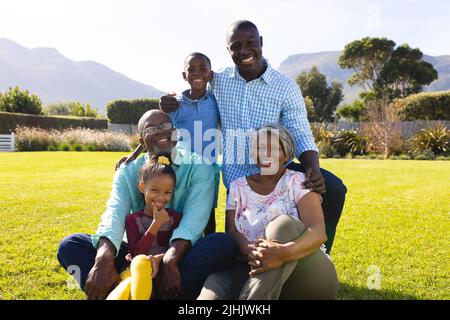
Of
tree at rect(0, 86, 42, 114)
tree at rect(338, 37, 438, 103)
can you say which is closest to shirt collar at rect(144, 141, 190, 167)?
tree at rect(0, 86, 42, 114)

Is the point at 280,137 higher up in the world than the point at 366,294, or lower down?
higher up

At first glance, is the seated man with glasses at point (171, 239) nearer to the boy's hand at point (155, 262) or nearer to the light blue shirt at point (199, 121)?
the boy's hand at point (155, 262)

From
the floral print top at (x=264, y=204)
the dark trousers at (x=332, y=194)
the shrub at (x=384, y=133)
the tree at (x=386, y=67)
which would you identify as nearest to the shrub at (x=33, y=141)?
the shrub at (x=384, y=133)

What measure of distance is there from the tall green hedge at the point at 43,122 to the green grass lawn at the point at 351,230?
14.2 meters

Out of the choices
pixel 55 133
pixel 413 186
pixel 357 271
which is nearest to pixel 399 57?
pixel 55 133

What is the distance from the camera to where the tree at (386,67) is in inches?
1574

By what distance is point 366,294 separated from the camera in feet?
11.2

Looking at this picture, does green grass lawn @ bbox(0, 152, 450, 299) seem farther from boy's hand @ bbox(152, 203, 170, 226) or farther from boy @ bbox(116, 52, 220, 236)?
boy @ bbox(116, 52, 220, 236)

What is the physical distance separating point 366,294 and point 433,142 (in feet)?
59.2

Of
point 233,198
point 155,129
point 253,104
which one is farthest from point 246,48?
point 233,198

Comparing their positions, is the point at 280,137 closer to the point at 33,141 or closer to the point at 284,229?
the point at 284,229

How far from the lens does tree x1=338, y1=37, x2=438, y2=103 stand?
40.0 meters

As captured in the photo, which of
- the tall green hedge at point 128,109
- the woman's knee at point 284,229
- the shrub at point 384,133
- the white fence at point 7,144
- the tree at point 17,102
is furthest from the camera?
the tall green hedge at point 128,109
